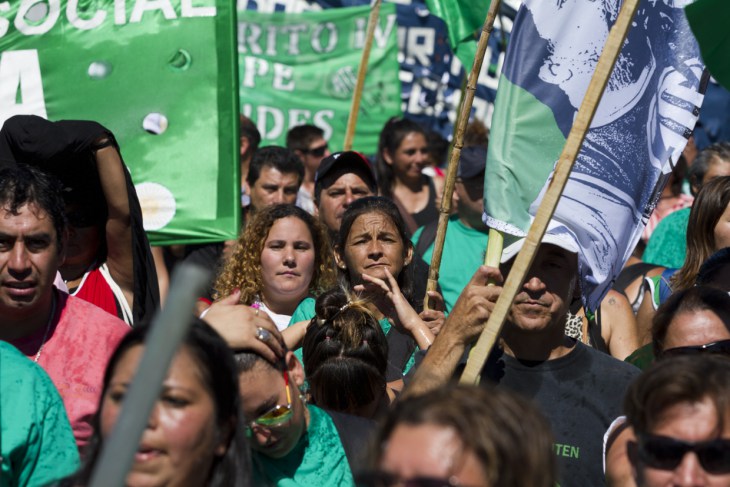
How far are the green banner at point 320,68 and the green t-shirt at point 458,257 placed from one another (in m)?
3.23

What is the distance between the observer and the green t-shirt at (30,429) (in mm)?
2754

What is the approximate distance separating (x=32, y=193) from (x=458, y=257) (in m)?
2.73

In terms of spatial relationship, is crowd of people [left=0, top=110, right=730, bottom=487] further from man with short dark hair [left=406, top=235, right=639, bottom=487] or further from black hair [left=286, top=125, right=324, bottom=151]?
black hair [left=286, top=125, right=324, bottom=151]

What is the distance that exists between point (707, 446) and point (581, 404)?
1118 mm

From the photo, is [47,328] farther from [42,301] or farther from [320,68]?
[320,68]

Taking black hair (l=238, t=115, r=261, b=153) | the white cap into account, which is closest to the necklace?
A: the white cap

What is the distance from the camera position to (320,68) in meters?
9.41

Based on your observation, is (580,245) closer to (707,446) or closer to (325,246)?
(707,446)

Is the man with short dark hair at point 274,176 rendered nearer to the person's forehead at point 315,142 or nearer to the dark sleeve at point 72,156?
the person's forehead at point 315,142

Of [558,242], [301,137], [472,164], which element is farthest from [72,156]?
[301,137]

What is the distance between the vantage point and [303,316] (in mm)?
4824

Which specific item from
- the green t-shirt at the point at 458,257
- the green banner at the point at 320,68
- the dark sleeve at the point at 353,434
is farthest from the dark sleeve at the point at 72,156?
the green banner at the point at 320,68

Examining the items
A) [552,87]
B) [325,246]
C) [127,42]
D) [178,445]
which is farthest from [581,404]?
[127,42]

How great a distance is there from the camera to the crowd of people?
2.31 meters
